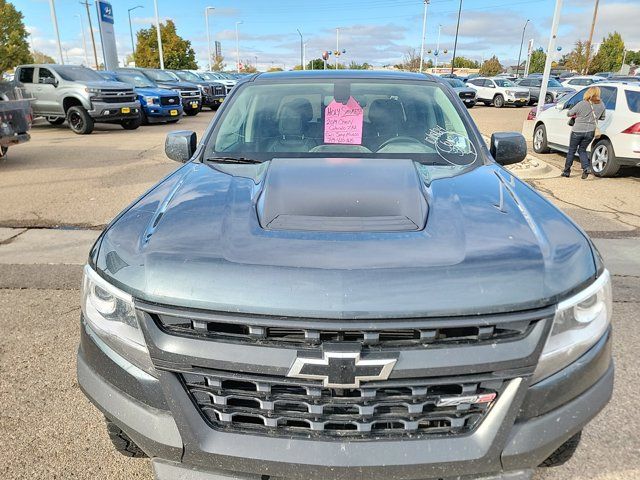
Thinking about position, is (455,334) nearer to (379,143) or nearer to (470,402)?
(470,402)

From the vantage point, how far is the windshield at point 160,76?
19.1 m

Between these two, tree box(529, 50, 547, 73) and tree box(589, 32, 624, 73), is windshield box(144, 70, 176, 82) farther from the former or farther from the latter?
tree box(529, 50, 547, 73)

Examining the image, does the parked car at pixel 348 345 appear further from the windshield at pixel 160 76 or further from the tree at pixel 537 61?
the tree at pixel 537 61

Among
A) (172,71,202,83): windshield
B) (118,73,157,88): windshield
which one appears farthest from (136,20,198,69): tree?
(118,73,157,88): windshield

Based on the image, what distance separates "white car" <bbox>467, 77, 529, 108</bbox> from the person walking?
67.9 ft

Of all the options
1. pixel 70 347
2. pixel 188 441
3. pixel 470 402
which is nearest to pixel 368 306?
pixel 470 402

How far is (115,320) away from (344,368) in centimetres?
78

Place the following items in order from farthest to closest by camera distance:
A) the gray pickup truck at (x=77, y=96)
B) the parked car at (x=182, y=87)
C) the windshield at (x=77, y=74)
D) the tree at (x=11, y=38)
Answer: the tree at (x=11, y=38), the parked car at (x=182, y=87), the windshield at (x=77, y=74), the gray pickup truck at (x=77, y=96)

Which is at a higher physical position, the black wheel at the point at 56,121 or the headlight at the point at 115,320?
the headlight at the point at 115,320

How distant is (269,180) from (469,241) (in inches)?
37.9

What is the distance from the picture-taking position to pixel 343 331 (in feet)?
4.70

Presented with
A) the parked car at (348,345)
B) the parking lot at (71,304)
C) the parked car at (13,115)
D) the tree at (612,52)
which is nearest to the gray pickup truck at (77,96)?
the parking lot at (71,304)

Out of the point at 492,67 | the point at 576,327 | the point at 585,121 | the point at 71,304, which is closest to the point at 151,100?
the point at 585,121

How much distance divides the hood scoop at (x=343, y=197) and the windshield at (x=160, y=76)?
1834 cm
